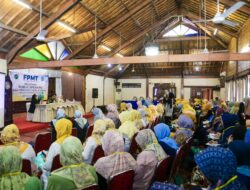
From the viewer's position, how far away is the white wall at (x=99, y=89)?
1713 centimetres

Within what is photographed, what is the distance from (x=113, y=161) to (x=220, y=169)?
1244 mm

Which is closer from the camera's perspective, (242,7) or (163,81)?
(242,7)

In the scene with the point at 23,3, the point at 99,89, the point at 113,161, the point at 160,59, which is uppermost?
the point at 23,3

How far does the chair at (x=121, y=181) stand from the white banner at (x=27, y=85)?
9701 millimetres

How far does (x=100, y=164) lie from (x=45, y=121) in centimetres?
852

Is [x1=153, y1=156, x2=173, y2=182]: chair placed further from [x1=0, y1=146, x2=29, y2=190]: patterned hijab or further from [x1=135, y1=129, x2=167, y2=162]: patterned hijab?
[x1=0, y1=146, x2=29, y2=190]: patterned hijab

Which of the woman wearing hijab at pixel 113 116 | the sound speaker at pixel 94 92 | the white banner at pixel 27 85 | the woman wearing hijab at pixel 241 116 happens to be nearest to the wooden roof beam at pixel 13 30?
the white banner at pixel 27 85

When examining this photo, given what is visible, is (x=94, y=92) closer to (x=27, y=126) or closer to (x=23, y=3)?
(x=27, y=126)

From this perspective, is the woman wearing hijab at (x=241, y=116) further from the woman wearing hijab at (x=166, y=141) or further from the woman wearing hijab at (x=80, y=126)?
the woman wearing hijab at (x=80, y=126)

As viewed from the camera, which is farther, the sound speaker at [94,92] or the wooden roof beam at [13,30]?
the sound speaker at [94,92]

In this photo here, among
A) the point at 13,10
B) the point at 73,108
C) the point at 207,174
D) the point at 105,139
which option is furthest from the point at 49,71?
the point at 207,174

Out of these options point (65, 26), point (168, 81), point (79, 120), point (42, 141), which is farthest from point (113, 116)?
point (168, 81)

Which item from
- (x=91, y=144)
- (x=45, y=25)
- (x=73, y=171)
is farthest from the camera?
(x=45, y=25)

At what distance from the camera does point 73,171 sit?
2.03m
